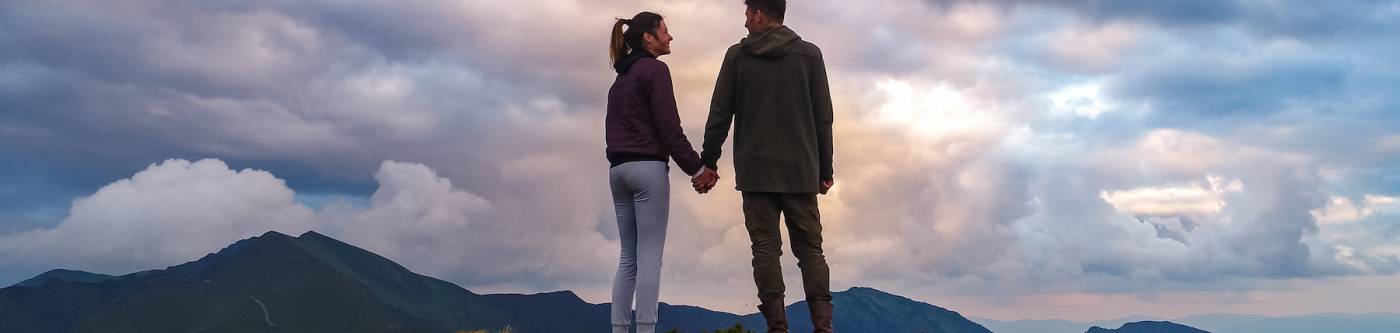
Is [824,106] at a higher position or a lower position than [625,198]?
higher

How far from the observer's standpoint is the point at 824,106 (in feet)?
36.5

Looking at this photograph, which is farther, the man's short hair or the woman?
the man's short hair

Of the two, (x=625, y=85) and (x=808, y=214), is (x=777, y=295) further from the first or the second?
(x=625, y=85)

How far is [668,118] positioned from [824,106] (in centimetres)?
171

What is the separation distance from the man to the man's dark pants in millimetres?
10

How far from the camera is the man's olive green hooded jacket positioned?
35.0 ft

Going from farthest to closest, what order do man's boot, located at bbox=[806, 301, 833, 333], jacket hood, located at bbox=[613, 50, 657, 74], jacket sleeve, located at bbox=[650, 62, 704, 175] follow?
man's boot, located at bbox=[806, 301, 833, 333]
jacket hood, located at bbox=[613, 50, 657, 74]
jacket sleeve, located at bbox=[650, 62, 704, 175]

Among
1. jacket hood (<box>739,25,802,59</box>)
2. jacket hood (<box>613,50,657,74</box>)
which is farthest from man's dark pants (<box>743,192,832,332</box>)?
jacket hood (<box>613,50,657,74</box>)

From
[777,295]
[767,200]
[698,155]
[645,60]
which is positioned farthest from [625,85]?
[777,295]

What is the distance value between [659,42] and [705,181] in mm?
1491

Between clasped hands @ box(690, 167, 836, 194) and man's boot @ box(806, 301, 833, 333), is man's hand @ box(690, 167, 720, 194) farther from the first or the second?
man's boot @ box(806, 301, 833, 333)

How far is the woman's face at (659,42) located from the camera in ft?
35.7

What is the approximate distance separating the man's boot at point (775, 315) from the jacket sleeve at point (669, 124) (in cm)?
158

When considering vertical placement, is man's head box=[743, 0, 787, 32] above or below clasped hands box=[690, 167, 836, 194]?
above
